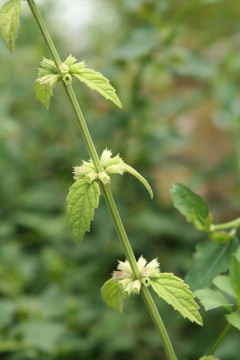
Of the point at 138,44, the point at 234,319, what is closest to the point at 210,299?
the point at 234,319

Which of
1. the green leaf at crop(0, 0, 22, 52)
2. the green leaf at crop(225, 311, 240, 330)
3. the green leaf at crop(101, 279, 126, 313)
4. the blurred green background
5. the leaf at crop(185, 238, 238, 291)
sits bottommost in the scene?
the green leaf at crop(225, 311, 240, 330)

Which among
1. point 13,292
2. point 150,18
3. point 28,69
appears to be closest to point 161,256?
point 13,292

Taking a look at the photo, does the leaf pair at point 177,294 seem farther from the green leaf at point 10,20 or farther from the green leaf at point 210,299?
the green leaf at point 10,20

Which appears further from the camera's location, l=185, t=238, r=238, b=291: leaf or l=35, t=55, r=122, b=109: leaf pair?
l=185, t=238, r=238, b=291: leaf

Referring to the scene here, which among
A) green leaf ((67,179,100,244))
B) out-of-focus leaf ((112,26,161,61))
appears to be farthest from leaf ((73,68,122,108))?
out-of-focus leaf ((112,26,161,61))

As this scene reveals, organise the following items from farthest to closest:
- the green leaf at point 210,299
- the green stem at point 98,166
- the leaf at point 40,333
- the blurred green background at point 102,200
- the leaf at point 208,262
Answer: the blurred green background at point 102,200 < the leaf at point 40,333 < the leaf at point 208,262 < the green leaf at point 210,299 < the green stem at point 98,166

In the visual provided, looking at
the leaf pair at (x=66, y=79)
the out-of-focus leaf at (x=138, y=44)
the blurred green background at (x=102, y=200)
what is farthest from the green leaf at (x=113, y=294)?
the out-of-focus leaf at (x=138, y=44)

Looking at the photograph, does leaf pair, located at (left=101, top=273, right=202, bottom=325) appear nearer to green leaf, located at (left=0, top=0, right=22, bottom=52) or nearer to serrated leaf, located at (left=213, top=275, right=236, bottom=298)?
serrated leaf, located at (left=213, top=275, right=236, bottom=298)
